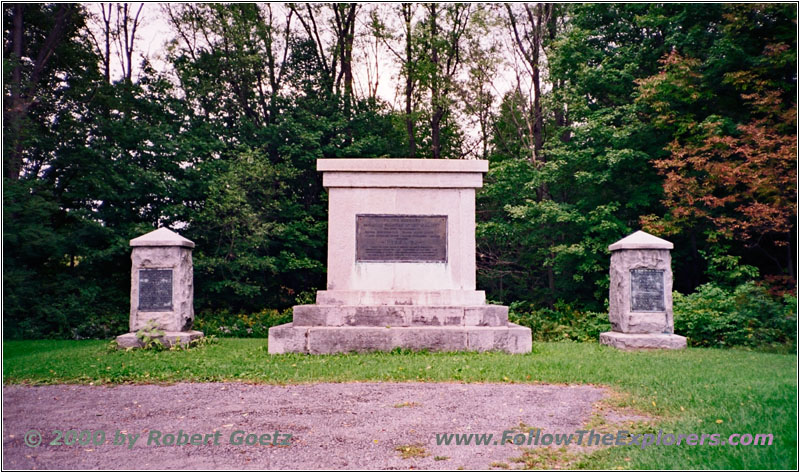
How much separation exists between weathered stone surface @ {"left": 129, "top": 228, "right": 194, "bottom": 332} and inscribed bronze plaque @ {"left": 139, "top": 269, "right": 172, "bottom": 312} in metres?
0.05

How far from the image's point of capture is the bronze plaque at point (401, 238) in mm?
9125

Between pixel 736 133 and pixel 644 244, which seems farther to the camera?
pixel 736 133

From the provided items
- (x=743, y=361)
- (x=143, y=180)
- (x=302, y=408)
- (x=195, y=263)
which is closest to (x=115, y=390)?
(x=302, y=408)

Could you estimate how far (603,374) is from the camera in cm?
640

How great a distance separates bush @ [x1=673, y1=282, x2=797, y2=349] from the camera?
32.0 feet

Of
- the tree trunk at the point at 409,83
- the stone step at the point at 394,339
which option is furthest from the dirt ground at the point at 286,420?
the tree trunk at the point at 409,83

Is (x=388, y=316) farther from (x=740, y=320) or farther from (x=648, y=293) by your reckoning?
(x=740, y=320)

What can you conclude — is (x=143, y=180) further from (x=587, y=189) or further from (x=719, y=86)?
(x=719, y=86)

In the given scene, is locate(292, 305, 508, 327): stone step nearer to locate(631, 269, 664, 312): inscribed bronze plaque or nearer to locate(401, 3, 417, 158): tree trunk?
locate(631, 269, 664, 312): inscribed bronze plaque

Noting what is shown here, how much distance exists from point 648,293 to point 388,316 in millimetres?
4556

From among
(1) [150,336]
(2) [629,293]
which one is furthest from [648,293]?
(1) [150,336]

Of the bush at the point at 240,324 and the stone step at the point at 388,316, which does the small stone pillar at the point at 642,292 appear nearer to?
the stone step at the point at 388,316

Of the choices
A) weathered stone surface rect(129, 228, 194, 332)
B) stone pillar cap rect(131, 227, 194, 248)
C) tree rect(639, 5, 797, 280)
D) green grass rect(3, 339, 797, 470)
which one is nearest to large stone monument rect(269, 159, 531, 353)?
green grass rect(3, 339, 797, 470)

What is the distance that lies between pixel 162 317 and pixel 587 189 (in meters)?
12.2
